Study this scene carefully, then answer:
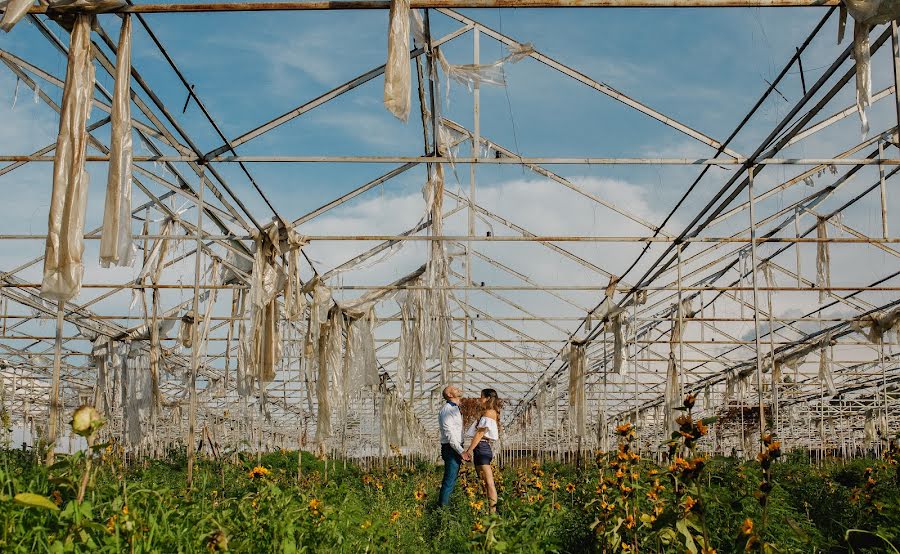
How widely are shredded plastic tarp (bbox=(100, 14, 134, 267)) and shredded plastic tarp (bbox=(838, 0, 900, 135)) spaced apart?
5.27 metres

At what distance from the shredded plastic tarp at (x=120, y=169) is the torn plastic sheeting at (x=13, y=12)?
0.84m

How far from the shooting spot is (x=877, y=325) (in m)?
16.1

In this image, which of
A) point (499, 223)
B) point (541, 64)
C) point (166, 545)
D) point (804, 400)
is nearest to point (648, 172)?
point (541, 64)

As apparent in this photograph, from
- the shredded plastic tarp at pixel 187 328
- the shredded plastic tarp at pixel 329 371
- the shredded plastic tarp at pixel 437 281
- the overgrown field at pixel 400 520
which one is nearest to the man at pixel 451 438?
the overgrown field at pixel 400 520

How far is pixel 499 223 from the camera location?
12.8m

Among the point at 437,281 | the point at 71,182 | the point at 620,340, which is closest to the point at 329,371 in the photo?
the point at 437,281

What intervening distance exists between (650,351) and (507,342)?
391cm

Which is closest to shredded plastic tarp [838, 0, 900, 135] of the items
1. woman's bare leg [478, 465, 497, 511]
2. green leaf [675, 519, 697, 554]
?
green leaf [675, 519, 697, 554]

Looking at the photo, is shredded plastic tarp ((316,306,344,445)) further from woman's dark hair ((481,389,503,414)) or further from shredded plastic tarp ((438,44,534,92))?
shredded plastic tarp ((438,44,534,92))

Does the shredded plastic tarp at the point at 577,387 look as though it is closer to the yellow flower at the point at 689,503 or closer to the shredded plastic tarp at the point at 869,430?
the shredded plastic tarp at the point at 869,430

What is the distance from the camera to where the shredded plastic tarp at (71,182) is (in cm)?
581

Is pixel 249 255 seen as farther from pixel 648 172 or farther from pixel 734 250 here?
pixel 734 250

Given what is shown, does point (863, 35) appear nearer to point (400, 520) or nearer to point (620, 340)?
point (400, 520)

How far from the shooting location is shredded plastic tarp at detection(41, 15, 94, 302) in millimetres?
5809
